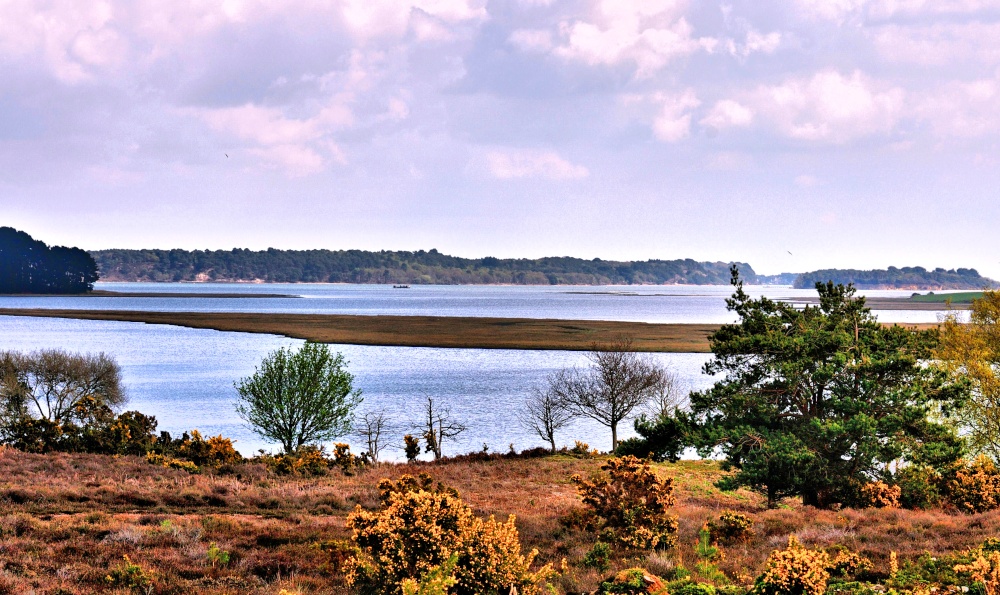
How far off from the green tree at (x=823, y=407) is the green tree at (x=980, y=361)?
14800 mm

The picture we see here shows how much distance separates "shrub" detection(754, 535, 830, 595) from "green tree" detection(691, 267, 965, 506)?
1137 centimetres

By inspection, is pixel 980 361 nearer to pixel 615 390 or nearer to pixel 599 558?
pixel 615 390

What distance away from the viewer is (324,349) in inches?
1965

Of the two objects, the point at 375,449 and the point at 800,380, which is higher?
the point at 800,380

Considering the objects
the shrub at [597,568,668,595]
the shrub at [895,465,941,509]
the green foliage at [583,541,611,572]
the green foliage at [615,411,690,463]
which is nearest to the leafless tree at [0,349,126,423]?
the green foliage at [615,411,690,463]

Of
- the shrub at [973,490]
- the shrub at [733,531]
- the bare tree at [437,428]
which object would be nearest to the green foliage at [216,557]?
the shrub at [733,531]

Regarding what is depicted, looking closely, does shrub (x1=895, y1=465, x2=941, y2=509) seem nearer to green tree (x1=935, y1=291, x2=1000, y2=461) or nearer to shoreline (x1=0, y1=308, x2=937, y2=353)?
green tree (x1=935, y1=291, x2=1000, y2=461)

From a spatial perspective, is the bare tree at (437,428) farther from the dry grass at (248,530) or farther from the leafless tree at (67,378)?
the leafless tree at (67,378)

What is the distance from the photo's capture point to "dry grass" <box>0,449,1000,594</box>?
12.7m

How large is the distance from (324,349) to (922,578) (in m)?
43.2

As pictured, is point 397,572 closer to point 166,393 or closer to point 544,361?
point 166,393

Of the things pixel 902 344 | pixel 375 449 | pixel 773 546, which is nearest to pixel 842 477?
pixel 902 344

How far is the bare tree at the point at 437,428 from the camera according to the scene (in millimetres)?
43469

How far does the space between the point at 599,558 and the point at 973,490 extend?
510 inches
